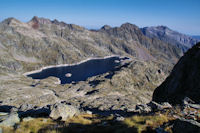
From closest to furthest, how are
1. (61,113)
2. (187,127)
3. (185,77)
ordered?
(187,127), (61,113), (185,77)

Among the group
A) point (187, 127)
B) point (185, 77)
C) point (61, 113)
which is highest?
point (187, 127)

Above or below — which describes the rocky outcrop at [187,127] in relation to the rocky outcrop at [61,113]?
above

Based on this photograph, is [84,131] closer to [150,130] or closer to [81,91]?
[150,130]

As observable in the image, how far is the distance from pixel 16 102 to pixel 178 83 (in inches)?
4280

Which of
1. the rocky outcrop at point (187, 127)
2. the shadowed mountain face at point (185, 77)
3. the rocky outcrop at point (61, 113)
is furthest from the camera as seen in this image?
the shadowed mountain face at point (185, 77)

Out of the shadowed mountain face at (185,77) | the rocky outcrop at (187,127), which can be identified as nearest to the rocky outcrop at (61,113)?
the rocky outcrop at (187,127)

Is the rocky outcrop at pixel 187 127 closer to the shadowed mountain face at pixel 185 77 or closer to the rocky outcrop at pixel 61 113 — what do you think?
the rocky outcrop at pixel 61 113

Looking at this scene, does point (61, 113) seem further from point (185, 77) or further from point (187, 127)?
point (185, 77)

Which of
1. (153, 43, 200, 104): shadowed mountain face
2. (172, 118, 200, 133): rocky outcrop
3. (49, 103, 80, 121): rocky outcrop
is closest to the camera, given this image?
(172, 118, 200, 133): rocky outcrop

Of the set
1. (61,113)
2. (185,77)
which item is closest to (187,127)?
(61,113)

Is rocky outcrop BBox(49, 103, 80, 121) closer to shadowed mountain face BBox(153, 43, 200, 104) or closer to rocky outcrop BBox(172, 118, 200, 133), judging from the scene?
rocky outcrop BBox(172, 118, 200, 133)

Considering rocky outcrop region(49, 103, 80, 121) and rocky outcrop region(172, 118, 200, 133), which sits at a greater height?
rocky outcrop region(172, 118, 200, 133)

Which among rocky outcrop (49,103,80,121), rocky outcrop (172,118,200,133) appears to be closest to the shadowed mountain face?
rocky outcrop (49,103,80,121)

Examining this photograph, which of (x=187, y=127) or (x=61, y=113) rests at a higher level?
(x=187, y=127)
